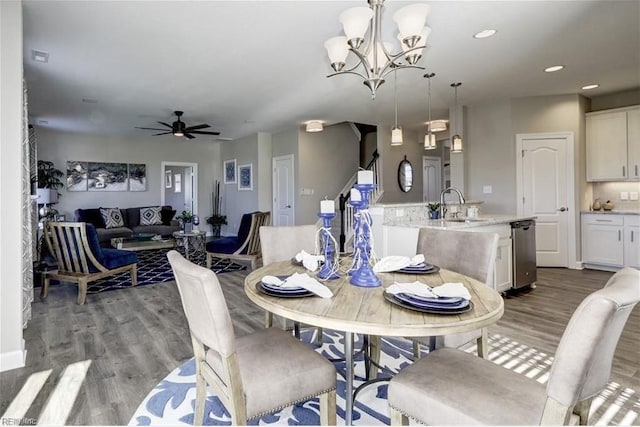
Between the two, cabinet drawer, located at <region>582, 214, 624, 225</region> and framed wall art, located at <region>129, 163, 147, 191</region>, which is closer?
cabinet drawer, located at <region>582, 214, 624, 225</region>

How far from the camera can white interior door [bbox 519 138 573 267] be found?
17.2ft

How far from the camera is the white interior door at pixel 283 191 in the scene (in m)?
7.54

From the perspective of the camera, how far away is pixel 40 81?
434cm

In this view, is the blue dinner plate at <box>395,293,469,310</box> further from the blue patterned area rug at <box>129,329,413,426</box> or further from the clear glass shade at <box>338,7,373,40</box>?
the clear glass shade at <box>338,7,373,40</box>

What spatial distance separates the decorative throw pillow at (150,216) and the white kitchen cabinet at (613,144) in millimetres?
8618

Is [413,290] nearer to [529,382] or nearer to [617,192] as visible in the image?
[529,382]

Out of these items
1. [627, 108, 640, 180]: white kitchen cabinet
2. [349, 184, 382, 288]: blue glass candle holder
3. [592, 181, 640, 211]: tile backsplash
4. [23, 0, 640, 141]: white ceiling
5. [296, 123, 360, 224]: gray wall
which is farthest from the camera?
[296, 123, 360, 224]: gray wall

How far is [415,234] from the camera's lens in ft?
11.4

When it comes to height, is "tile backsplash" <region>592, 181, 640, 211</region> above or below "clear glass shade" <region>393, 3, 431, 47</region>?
below

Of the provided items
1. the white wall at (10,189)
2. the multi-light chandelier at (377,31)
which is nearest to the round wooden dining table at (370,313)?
the multi-light chandelier at (377,31)

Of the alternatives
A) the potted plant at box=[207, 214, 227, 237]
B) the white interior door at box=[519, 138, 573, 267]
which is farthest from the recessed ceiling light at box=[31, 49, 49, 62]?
the white interior door at box=[519, 138, 573, 267]

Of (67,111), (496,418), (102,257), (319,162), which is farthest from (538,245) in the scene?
(67,111)

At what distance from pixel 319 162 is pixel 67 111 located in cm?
464

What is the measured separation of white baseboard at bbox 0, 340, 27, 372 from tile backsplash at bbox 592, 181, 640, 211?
7.19m
